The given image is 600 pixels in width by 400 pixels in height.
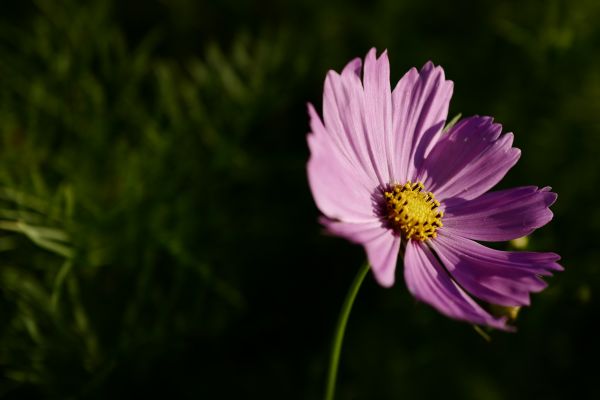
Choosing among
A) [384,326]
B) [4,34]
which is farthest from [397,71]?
[4,34]

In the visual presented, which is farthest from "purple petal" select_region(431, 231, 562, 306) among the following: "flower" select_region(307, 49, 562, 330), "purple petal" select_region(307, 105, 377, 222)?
"purple petal" select_region(307, 105, 377, 222)

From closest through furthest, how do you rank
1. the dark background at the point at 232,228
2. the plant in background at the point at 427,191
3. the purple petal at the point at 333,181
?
the purple petal at the point at 333,181
the plant in background at the point at 427,191
the dark background at the point at 232,228

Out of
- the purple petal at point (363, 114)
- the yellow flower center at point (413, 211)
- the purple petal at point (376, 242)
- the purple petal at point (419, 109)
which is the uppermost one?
the purple petal at point (419, 109)

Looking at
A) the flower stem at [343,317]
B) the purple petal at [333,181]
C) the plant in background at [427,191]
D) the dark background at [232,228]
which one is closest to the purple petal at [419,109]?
the plant in background at [427,191]

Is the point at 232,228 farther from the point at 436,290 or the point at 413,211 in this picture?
the point at 436,290

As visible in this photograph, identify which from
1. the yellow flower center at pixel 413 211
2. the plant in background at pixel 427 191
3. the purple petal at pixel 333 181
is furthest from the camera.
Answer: the yellow flower center at pixel 413 211

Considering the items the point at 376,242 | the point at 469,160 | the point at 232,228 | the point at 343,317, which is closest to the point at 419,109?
the point at 469,160

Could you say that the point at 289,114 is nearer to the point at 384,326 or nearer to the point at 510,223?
the point at 384,326

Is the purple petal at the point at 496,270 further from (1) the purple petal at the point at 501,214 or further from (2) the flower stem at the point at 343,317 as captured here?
(2) the flower stem at the point at 343,317

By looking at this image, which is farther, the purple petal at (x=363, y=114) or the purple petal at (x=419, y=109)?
the purple petal at (x=419, y=109)
